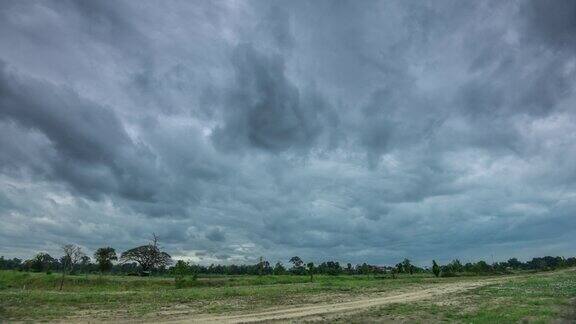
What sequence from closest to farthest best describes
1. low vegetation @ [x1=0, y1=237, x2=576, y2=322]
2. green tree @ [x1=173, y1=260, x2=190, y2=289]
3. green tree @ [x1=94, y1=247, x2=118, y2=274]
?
low vegetation @ [x1=0, y1=237, x2=576, y2=322] < green tree @ [x1=173, y1=260, x2=190, y2=289] < green tree @ [x1=94, y1=247, x2=118, y2=274]

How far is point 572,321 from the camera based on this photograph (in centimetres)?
2470

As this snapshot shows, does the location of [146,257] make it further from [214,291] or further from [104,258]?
[214,291]

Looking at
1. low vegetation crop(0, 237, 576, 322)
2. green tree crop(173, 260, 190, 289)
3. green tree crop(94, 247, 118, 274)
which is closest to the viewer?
low vegetation crop(0, 237, 576, 322)

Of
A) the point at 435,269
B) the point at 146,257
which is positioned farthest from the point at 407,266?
the point at 146,257

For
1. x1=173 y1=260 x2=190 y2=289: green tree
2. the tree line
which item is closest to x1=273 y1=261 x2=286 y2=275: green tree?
the tree line

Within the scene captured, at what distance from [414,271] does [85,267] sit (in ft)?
426

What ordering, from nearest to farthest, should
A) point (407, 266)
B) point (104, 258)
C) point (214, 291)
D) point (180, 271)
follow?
1. point (214, 291)
2. point (180, 271)
3. point (104, 258)
4. point (407, 266)

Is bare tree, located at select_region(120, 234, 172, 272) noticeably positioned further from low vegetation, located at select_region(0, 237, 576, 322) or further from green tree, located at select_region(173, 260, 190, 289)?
green tree, located at select_region(173, 260, 190, 289)

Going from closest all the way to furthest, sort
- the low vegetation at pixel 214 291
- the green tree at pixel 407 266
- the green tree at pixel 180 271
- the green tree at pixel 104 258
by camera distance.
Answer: the low vegetation at pixel 214 291 → the green tree at pixel 180 271 → the green tree at pixel 104 258 → the green tree at pixel 407 266

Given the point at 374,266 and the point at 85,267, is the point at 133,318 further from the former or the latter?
the point at 374,266

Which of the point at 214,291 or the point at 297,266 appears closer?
the point at 214,291

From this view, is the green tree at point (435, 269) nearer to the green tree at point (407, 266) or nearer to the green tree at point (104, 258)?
the green tree at point (407, 266)

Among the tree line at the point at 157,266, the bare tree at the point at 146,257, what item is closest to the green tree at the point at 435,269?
the tree line at the point at 157,266

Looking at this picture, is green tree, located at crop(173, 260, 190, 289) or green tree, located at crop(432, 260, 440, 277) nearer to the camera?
green tree, located at crop(173, 260, 190, 289)
